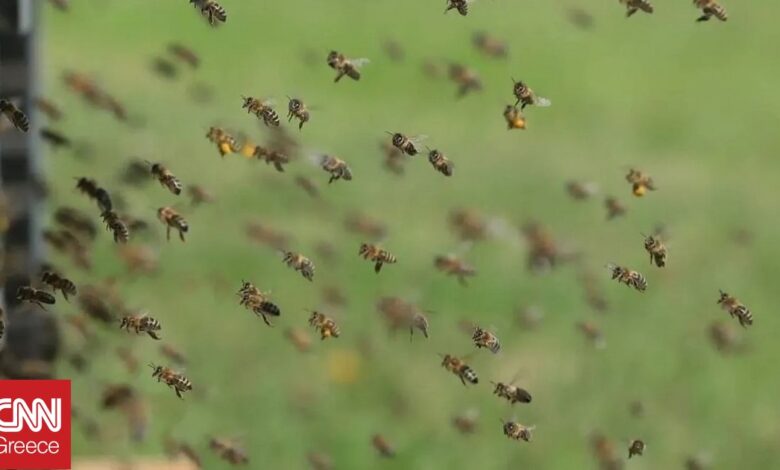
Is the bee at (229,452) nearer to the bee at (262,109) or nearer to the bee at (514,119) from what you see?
the bee at (262,109)

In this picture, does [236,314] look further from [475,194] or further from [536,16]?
[536,16]

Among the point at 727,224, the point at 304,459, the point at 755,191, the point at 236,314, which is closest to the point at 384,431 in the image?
the point at 304,459

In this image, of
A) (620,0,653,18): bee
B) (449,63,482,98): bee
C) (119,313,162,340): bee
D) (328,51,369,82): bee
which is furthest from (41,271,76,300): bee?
(620,0,653,18): bee

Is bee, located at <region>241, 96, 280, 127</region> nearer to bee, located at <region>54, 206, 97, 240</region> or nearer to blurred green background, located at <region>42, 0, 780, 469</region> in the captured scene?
bee, located at <region>54, 206, 97, 240</region>

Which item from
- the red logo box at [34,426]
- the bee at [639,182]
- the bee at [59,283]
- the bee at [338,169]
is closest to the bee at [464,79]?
the bee at [639,182]

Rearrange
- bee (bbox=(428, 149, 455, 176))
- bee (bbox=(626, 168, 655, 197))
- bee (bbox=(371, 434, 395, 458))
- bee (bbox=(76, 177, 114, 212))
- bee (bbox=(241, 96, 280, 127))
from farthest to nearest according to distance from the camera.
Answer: bee (bbox=(371, 434, 395, 458))
bee (bbox=(626, 168, 655, 197))
bee (bbox=(76, 177, 114, 212))
bee (bbox=(428, 149, 455, 176))
bee (bbox=(241, 96, 280, 127))

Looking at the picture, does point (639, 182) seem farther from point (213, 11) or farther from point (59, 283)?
point (59, 283)
